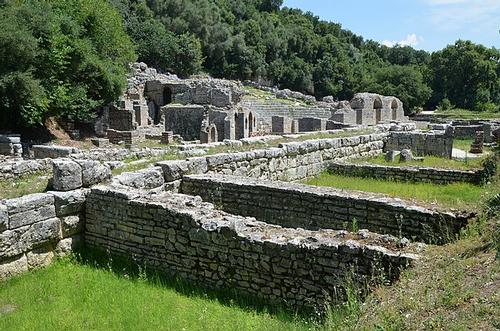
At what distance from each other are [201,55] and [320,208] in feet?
204

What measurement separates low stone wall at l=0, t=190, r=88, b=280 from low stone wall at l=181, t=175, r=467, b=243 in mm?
2722

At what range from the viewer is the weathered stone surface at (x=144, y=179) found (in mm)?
9070

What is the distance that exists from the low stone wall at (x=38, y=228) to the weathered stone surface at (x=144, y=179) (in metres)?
0.89

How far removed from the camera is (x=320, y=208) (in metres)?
8.58

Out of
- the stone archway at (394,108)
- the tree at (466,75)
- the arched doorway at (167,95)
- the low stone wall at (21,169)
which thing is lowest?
the low stone wall at (21,169)

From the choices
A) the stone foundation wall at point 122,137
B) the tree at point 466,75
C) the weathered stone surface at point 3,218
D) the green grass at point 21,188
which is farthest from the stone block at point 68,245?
the tree at point 466,75

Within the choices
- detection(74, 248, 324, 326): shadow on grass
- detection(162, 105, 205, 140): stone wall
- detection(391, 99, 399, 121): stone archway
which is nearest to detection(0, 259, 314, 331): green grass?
detection(74, 248, 324, 326): shadow on grass

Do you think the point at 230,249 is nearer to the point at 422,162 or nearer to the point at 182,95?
the point at 422,162

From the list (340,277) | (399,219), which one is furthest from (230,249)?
(399,219)

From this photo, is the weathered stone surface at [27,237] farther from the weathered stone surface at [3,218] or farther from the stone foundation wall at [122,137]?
the stone foundation wall at [122,137]

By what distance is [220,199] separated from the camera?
971cm

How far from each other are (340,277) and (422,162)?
12385 mm

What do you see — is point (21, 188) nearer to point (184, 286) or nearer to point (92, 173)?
point (92, 173)

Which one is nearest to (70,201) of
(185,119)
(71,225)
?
(71,225)
